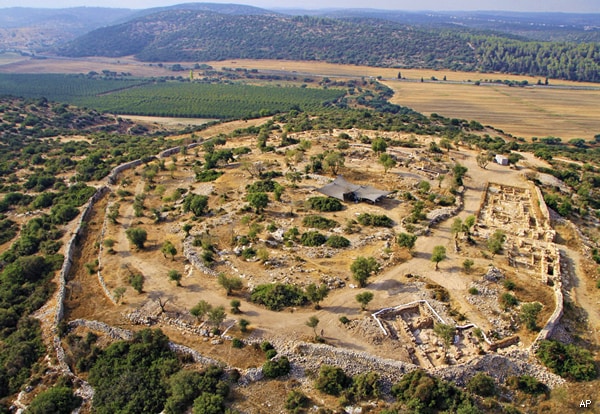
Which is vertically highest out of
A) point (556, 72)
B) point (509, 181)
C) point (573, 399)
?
point (556, 72)

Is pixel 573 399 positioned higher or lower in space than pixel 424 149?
lower

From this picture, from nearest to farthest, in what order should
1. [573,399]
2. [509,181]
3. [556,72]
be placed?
1. [573,399]
2. [509,181]
3. [556,72]

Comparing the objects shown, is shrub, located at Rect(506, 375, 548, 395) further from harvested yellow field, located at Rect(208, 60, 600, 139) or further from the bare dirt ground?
harvested yellow field, located at Rect(208, 60, 600, 139)

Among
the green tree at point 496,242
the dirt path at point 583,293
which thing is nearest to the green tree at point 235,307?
the green tree at point 496,242

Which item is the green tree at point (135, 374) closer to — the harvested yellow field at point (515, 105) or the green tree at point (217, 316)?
the green tree at point (217, 316)

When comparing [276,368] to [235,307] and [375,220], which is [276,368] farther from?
[375,220]

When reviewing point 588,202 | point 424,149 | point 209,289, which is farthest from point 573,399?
point 424,149

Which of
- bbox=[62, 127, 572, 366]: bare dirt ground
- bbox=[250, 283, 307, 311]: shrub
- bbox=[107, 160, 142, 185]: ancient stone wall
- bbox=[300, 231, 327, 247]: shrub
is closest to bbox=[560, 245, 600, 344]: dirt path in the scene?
bbox=[62, 127, 572, 366]: bare dirt ground

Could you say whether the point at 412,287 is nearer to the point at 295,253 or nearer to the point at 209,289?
the point at 295,253
